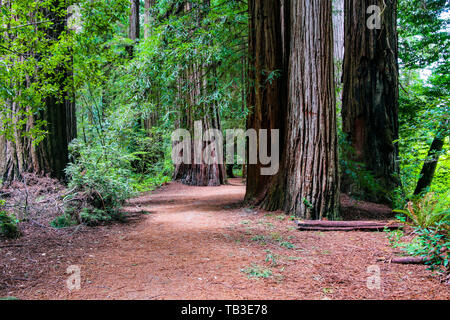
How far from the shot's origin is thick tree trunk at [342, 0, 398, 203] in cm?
748

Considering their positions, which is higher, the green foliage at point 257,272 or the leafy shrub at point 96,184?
the leafy shrub at point 96,184

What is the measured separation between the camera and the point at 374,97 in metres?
7.67

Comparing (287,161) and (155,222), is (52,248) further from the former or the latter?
(287,161)

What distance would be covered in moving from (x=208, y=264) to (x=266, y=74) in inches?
186

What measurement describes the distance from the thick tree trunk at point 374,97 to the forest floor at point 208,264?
10.8ft

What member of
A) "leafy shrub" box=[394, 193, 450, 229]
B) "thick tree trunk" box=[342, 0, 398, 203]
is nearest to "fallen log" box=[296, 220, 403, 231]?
"leafy shrub" box=[394, 193, 450, 229]

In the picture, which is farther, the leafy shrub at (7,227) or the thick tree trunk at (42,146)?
the thick tree trunk at (42,146)

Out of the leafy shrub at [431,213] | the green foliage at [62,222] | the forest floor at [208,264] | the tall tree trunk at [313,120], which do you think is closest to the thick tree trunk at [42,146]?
→ the green foliage at [62,222]

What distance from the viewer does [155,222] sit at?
5777mm

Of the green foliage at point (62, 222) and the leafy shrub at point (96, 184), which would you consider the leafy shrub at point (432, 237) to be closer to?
the leafy shrub at point (96, 184)

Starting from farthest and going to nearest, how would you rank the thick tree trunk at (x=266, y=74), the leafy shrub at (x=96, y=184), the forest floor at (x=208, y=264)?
the thick tree trunk at (x=266, y=74) < the leafy shrub at (x=96, y=184) < the forest floor at (x=208, y=264)

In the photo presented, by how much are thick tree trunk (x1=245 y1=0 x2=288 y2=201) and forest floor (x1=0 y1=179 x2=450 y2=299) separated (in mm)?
1768

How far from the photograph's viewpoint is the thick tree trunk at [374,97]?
7.48 meters
